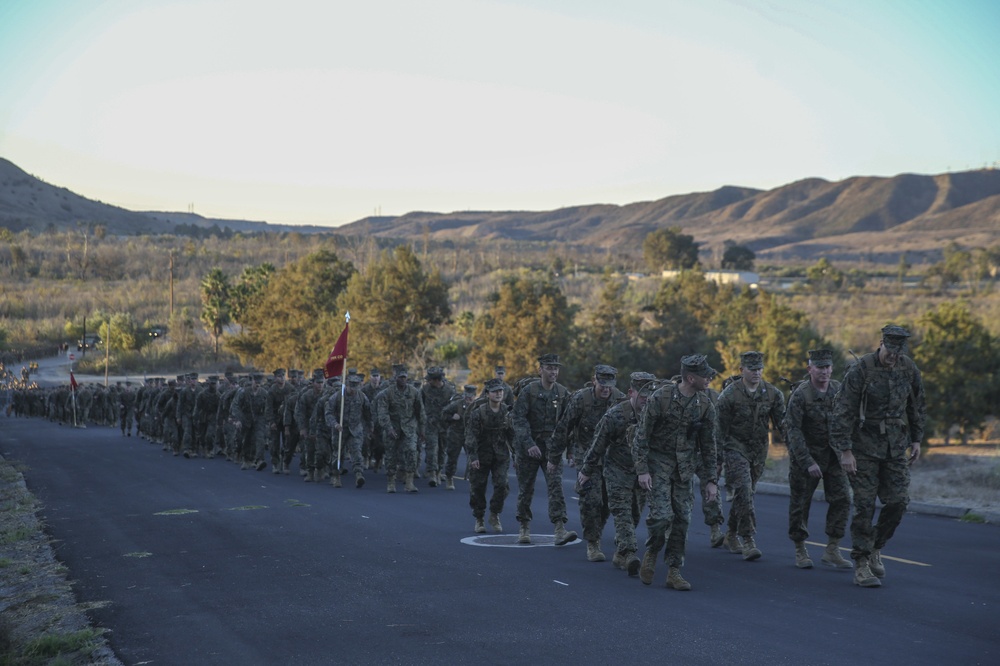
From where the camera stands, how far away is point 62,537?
45.8 feet

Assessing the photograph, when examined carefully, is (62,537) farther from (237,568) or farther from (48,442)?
(48,442)

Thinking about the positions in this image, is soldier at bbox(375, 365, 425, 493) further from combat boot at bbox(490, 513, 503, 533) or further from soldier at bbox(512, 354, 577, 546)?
soldier at bbox(512, 354, 577, 546)

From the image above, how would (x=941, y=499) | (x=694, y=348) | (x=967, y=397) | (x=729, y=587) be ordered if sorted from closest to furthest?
(x=729, y=587) → (x=941, y=499) → (x=967, y=397) → (x=694, y=348)

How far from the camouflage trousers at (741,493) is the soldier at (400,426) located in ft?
26.8

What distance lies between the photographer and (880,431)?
10.4 meters

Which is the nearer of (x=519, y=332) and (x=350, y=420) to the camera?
(x=350, y=420)

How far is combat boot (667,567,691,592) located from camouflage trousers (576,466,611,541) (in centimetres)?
157

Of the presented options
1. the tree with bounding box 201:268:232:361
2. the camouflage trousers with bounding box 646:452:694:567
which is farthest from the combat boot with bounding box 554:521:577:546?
the tree with bounding box 201:268:232:361

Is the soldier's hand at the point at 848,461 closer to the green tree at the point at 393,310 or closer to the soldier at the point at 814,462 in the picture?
the soldier at the point at 814,462

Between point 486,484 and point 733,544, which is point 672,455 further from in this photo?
point 486,484

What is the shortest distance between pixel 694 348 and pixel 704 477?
2017 inches

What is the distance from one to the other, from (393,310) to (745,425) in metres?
45.6

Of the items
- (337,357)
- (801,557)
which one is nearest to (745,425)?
(801,557)

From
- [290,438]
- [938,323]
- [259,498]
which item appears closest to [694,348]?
[938,323]
